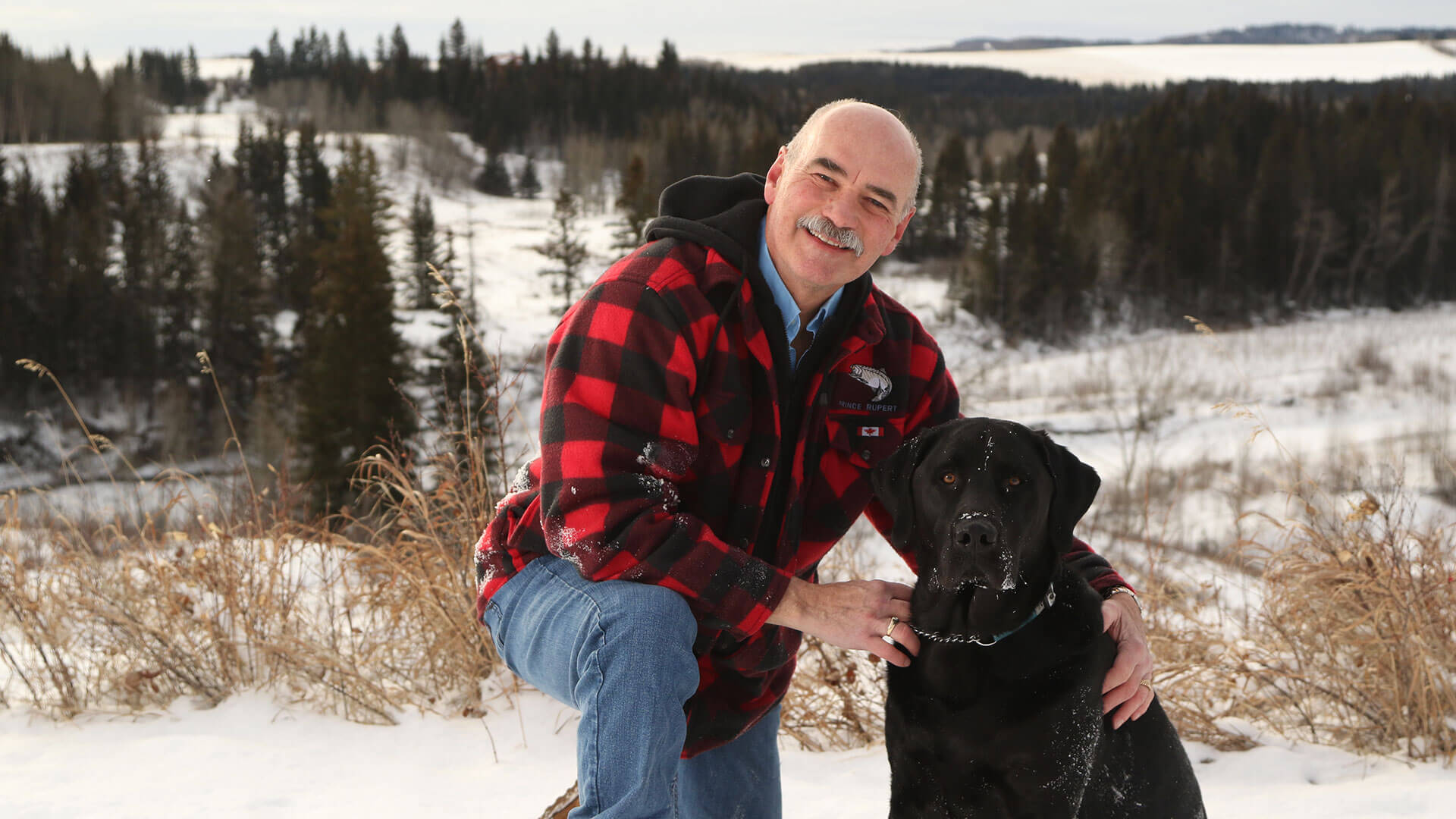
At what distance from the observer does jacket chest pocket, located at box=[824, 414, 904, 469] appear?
2268 mm

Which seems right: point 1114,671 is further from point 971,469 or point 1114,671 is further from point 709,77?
point 709,77

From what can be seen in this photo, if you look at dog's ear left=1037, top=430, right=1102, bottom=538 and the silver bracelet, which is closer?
dog's ear left=1037, top=430, right=1102, bottom=538

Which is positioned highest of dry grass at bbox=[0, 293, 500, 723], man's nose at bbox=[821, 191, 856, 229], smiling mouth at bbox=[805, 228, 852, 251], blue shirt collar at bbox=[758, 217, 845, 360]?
man's nose at bbox=[821, 191, 856, 229]

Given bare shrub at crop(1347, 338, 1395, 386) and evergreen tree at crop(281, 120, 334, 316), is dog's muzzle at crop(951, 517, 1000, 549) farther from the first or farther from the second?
evergreen tree at crop(281, 120, 334, 316)

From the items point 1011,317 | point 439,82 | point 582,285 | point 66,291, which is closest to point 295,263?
point 66,291

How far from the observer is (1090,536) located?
901 cm

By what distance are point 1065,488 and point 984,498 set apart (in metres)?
0.22

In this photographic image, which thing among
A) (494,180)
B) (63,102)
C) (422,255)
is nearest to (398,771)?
(422,255)

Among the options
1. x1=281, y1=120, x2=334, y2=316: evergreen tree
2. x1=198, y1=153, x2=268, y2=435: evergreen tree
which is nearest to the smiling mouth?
x1=198, y1=153, x2=268, y2=435: evergreen tree

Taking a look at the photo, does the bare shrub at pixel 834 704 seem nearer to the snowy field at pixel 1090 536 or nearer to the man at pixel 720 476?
the snowy field at pixel 1090 536

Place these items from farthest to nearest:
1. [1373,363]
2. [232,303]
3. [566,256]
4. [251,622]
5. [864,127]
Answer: [566,256] < [232,303] < [1373,363] < [251,622] < [864,127]

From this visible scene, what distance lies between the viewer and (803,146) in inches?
84.8

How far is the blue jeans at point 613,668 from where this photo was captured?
5.68 ft

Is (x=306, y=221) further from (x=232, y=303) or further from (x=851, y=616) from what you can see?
(x=851, y=616)
